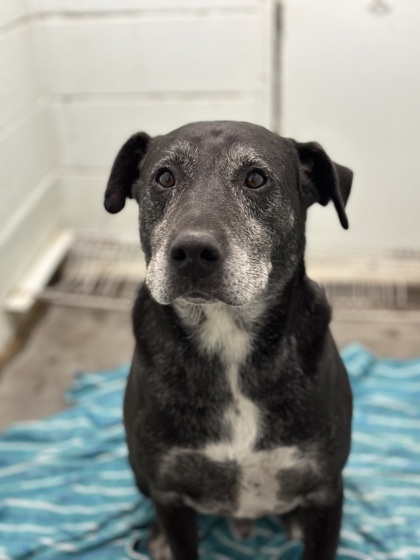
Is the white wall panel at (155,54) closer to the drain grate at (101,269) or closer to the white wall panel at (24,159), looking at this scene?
the white wall panel at (24,159)

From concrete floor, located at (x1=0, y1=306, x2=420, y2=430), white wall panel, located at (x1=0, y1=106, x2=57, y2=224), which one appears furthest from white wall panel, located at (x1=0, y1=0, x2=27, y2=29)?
concrete floor, located at (x1=0, y1=306, x2=420, y2=430)

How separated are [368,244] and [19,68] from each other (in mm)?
1576

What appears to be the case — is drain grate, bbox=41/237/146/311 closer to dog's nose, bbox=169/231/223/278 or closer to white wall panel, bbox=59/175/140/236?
white wall panel, bbox=59/175/140/236

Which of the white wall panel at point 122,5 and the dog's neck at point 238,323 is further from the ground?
the white wall panel at point 122,5

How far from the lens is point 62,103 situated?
2.74 m

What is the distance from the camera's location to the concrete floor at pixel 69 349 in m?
2.36

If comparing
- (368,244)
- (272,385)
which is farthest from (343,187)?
(368,244)

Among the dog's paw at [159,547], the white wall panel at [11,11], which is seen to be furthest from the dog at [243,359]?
the white wall panel at [11,11]

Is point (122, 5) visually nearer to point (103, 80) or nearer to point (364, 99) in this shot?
point (103, 80)

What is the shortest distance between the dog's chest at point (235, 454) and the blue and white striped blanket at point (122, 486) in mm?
432

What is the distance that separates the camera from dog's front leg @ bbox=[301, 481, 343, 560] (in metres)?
1.42

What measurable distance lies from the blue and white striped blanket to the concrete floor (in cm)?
13

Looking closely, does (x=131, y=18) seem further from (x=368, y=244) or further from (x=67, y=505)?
(x=67, y=505)

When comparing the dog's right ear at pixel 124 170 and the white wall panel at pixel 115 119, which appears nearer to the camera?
the dog's right ear at pixel 124 170
